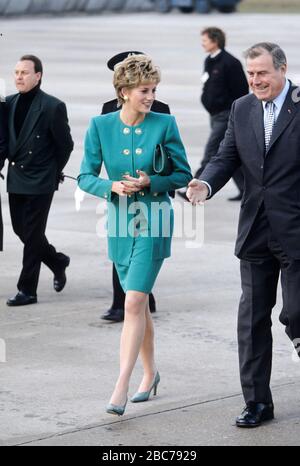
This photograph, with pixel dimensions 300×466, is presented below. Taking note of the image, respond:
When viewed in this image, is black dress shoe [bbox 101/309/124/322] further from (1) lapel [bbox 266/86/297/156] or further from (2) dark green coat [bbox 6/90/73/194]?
(1) lapel [bbox 266/86/297/156]

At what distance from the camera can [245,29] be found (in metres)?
45.4

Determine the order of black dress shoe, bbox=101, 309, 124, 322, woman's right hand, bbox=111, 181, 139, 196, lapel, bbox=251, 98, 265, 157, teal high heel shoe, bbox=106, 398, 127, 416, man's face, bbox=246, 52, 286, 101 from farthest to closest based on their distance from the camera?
black dress shoe, bbox=101, 309, 124, 322 → woman's right hand, bbox=111, 181, 139, 196 → teal high heel shoe, bbox=106, 398, 127, 416 → lapel, bbox=251, 98, 265, 157 → man's face, bbox=246, 52, 286, 101

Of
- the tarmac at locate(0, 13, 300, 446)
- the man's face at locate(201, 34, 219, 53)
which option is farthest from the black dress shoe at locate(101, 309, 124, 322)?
the man's face at locate(201, 34, 219, 53)

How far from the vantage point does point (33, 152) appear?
9461 millimetres

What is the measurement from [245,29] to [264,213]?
40.0 metres

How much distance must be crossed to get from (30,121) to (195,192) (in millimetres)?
3500

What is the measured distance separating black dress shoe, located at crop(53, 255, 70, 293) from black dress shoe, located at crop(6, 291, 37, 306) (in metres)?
0.37

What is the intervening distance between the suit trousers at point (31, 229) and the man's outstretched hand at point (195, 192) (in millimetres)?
3378

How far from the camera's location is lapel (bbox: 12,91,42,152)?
30.8ft

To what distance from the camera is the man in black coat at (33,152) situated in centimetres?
940

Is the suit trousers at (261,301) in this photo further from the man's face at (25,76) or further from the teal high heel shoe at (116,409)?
the man's face at (25,76)

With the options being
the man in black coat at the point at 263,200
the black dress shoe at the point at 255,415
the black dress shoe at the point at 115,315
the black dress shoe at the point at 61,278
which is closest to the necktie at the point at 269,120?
the man in black coat at the point at 263,200

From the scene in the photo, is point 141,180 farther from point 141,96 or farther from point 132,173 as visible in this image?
point 141,96

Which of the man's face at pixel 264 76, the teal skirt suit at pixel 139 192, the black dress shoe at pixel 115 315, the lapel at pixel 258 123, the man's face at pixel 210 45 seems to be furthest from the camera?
the man's face at pixel 210 45
